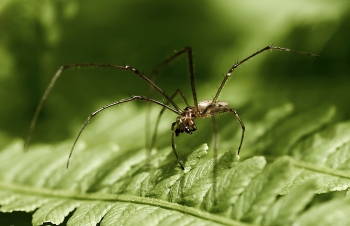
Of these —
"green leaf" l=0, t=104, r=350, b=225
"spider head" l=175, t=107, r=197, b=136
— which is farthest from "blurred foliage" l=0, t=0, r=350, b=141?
"spider head" l=175, t=107, r=197, b=136

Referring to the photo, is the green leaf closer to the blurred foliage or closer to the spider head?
the spider head

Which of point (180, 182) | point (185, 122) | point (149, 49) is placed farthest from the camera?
point (149, 49)

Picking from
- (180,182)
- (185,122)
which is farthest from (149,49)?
(180,182)

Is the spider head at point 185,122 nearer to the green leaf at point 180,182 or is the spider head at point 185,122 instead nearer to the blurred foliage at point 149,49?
the green leaf at point 180,182

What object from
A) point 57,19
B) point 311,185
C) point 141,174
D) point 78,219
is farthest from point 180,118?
point 57,19

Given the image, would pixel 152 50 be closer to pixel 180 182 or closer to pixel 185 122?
pixel 185 122

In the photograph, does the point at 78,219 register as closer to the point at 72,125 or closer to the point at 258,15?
the point at 72,125
